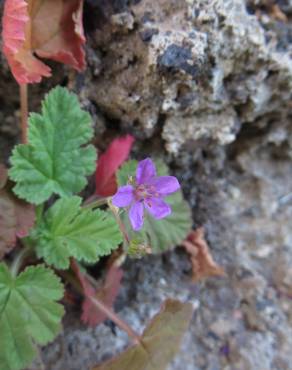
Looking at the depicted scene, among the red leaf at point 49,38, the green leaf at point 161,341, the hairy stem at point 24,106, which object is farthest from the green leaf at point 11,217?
the green leaf at point 161,341

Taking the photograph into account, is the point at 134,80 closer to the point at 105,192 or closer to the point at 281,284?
the point at 105,192

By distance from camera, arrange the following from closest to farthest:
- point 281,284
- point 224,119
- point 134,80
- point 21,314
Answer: point 21,314
point 134,80
point 224,119
point 281,284

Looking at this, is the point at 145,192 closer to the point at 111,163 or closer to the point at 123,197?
the point at 123,197

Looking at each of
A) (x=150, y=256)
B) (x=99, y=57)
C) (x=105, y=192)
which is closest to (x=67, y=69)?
(x=99, y=57)

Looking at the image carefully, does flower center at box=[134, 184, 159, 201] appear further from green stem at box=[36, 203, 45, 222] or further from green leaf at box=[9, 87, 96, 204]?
green stem at box=[36, 203, 45, 222]

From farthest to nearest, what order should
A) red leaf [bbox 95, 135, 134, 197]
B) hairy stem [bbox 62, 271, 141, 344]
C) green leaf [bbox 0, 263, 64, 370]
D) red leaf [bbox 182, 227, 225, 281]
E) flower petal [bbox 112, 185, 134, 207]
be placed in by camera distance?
1. red leaf [bbox 182, 227, 225, 281]
2. red leaf [bbox 95, 135, 134, 197]
3. hairy stem [bbox 62, 271, 141, 344]
4. green leaf [bbox 0, 263, 64, 370]
5. flower petal [bbox 112, 185, 134, 207]

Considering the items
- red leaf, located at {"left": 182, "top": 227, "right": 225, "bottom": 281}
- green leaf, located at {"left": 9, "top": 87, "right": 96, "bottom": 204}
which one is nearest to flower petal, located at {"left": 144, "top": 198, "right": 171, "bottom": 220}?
green leaf, located at {"left": 9, "top": 87, "right": 96, "bottom": 204}
